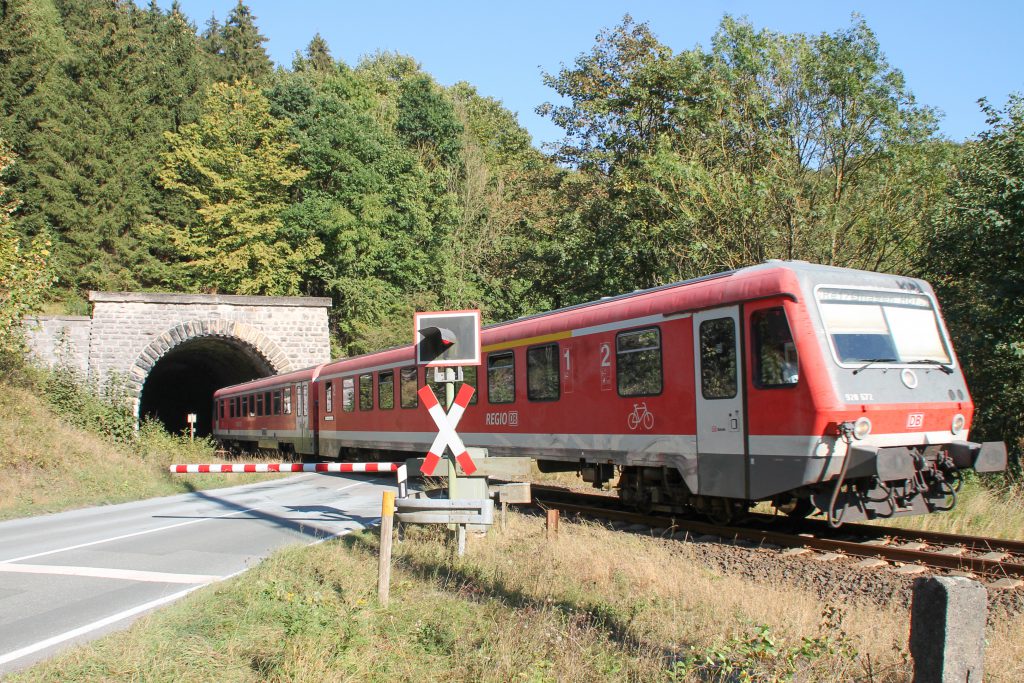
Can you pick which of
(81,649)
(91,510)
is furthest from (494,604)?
(91,510)

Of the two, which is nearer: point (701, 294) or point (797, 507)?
point (797, 507)

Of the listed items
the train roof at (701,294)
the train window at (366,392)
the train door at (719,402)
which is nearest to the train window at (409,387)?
the train window at (366,392)

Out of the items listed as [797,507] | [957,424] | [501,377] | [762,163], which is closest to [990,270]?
[762,163]

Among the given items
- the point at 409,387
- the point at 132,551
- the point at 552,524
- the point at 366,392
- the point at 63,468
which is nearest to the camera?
the point at 552,524

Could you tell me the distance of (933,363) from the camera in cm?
944

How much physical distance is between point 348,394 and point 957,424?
49.0ft

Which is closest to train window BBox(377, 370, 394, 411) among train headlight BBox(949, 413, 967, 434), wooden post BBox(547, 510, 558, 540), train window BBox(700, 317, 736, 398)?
wooden post BBox(547, 510, 558, 540)

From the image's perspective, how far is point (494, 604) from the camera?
253 inches

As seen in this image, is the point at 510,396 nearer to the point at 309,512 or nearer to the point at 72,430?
Answer: the point at 309,512

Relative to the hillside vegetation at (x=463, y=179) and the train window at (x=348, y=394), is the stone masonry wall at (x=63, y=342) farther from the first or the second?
the train window at (x=348, y=394)

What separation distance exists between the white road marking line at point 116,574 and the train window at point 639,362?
17.8 ft

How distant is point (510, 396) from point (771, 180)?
7462 mm

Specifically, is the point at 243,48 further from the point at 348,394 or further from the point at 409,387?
the point at 409,387

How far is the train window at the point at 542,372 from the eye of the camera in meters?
12.7
